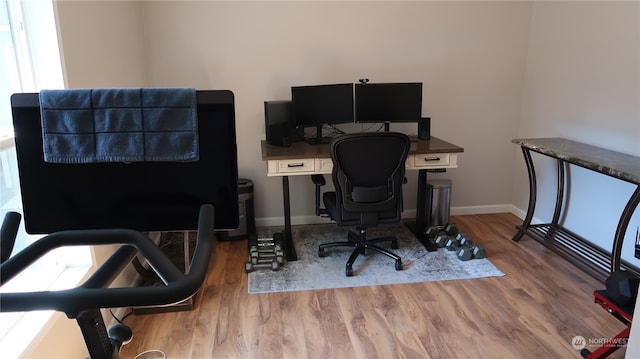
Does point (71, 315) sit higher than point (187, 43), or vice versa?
point (187, 43)

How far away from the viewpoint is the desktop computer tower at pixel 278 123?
331 centimetres

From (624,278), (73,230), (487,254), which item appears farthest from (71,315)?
(487,254)

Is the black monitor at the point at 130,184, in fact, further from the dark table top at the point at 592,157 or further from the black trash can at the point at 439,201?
the black trash can at the point at 439,201

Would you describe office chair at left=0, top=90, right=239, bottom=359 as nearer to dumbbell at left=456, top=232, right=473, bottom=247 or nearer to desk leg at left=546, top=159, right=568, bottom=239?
dumbbell at left=456, top=232, right=473, bottom=247

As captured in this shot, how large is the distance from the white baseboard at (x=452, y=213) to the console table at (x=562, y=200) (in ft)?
1.88

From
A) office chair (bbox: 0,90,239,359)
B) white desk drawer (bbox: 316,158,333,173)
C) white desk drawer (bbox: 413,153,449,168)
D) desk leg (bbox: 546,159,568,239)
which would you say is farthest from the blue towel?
desk leg (bbox: 546,159,568,239)

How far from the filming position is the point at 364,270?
307 cm

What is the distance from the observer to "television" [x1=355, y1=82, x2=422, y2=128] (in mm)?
3467

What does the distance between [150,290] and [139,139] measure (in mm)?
411

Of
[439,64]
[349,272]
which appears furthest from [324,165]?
[439,64]

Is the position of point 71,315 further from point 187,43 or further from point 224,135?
point 187,43

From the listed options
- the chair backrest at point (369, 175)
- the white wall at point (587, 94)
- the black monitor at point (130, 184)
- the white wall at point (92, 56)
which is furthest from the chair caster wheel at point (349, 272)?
the black monitor at point (130, 184)

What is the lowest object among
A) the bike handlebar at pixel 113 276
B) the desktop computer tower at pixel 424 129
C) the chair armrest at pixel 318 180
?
the chair armrest at pixel 318 180

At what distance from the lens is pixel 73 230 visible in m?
1.14
